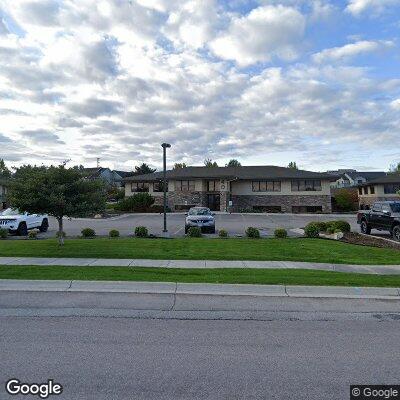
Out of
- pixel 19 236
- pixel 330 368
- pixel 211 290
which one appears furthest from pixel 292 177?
pixel 330 368

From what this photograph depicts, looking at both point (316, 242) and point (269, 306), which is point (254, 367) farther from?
point (316, 242)

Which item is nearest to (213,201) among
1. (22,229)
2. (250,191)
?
(250,191)

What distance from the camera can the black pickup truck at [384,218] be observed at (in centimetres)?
1897

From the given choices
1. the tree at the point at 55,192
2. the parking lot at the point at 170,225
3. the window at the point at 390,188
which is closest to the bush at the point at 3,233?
the parking lot at the point at 170,225

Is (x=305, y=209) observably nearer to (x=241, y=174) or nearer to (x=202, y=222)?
(x=241, y=174)

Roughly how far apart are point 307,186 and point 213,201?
11437 mm

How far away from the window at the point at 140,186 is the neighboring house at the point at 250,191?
84cm

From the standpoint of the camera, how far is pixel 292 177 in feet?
150

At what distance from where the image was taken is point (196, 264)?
1173 cm

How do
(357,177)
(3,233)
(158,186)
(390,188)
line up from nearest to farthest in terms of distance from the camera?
(3,233), (158,186), (390,188), (357,177)

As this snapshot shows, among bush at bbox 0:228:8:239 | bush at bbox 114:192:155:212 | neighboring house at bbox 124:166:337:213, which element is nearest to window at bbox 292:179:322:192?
neighboring house at bbox 124:166:337:213

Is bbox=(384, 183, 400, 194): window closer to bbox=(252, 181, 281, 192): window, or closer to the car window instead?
bbox=(252, 181, 281, 192): window

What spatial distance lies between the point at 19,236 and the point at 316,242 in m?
15.1

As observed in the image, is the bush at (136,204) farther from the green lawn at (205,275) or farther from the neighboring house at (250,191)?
the green lawn at (205,275)
